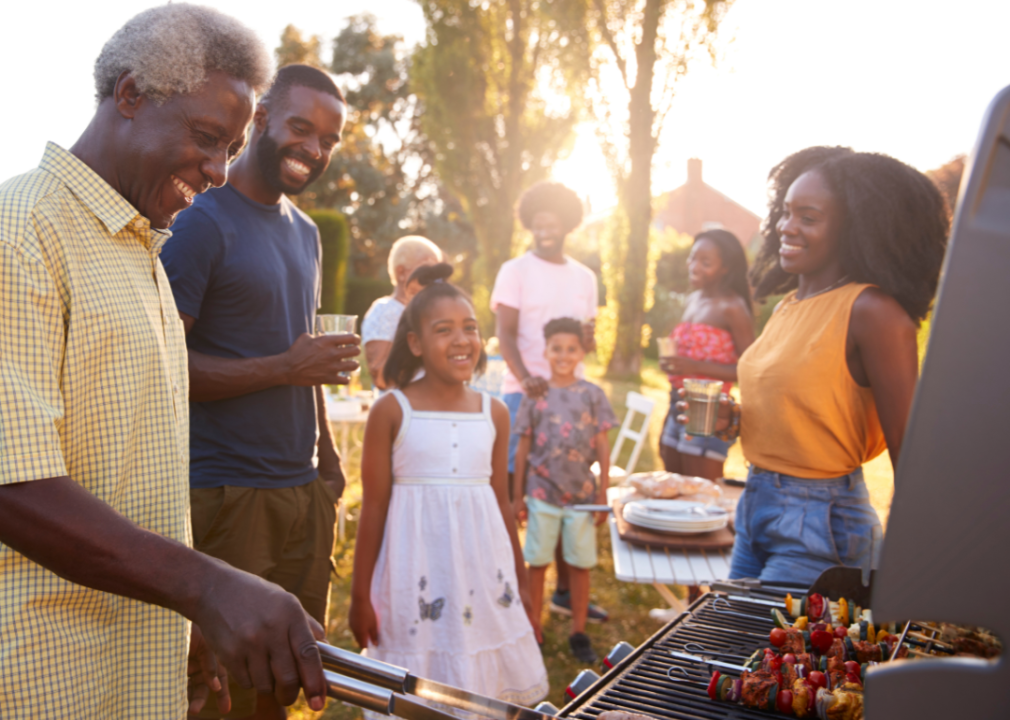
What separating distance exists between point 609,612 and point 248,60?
4.42 m

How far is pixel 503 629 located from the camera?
2818 millimetres

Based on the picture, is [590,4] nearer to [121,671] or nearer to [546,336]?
[546,336]

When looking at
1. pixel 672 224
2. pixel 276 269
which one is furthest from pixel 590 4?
pixel 672 224

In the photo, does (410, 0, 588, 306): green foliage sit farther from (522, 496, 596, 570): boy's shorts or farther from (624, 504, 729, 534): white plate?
(624, 504, 729, 534): white plate

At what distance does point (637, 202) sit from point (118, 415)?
14.5 metres

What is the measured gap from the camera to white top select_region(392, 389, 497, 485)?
2.94m

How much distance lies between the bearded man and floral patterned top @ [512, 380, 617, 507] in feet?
5.92

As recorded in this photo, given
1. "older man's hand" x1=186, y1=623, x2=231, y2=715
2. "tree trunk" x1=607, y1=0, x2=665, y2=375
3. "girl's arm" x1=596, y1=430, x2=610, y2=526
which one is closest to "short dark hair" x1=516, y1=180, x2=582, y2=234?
"girl's arm" x1=596, y1=430, x2=610, y2=526

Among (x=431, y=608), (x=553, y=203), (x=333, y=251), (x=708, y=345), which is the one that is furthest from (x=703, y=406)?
(x=333, y=251)

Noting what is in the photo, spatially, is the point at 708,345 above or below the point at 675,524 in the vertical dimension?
above

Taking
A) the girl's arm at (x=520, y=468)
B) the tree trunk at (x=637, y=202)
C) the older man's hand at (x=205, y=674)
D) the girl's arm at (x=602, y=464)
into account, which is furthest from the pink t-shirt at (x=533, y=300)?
the tree trunk at (x=637, y=202)

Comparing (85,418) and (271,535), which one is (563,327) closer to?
(271,535)

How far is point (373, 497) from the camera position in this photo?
9.46 feet

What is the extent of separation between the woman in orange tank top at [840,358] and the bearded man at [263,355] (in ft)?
4.75
